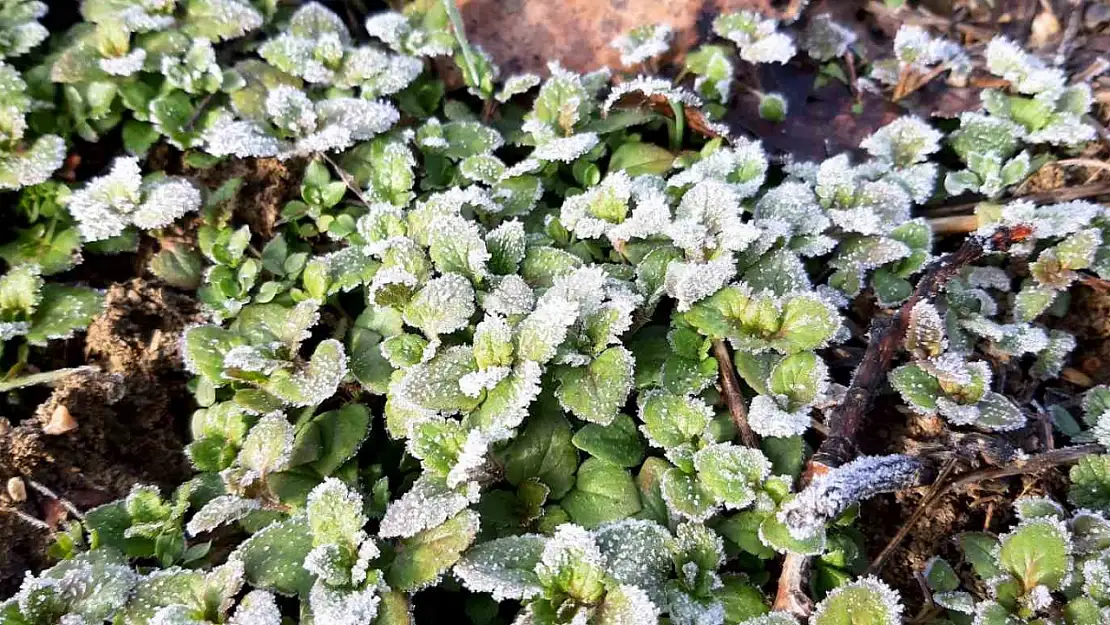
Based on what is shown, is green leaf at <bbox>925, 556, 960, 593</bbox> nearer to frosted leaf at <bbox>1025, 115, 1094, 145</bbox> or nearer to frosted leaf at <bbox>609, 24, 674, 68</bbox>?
frosted leaf at <bbox>1025, 115, 1094, 145</bbox>

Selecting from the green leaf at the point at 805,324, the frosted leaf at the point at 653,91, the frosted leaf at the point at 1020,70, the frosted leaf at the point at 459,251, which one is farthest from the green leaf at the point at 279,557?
the frosted leaf at the point at 1020,70

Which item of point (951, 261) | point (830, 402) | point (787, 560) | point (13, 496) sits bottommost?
point (13, 496)

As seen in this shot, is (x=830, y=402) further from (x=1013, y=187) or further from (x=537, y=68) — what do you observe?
(x=537, y=68)

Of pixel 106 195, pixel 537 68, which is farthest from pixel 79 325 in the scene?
pixel 537 68

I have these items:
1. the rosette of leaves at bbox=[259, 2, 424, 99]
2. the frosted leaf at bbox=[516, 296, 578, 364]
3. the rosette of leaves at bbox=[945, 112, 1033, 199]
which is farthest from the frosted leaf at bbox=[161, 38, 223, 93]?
the rosette of leaves at bbox=[945, 112, 1033, 199]

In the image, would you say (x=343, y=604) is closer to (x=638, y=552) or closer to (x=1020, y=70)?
(x=638, y=552)

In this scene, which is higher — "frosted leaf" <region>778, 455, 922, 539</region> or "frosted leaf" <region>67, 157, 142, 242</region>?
"frosted leaf" <region>67, 157, 142, 242</region>

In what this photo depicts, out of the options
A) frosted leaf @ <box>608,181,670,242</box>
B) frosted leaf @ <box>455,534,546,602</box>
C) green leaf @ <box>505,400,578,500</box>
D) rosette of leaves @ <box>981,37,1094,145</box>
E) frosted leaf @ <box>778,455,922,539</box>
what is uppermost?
rosette of leaves @ <box>981,37,1094,145</box>
